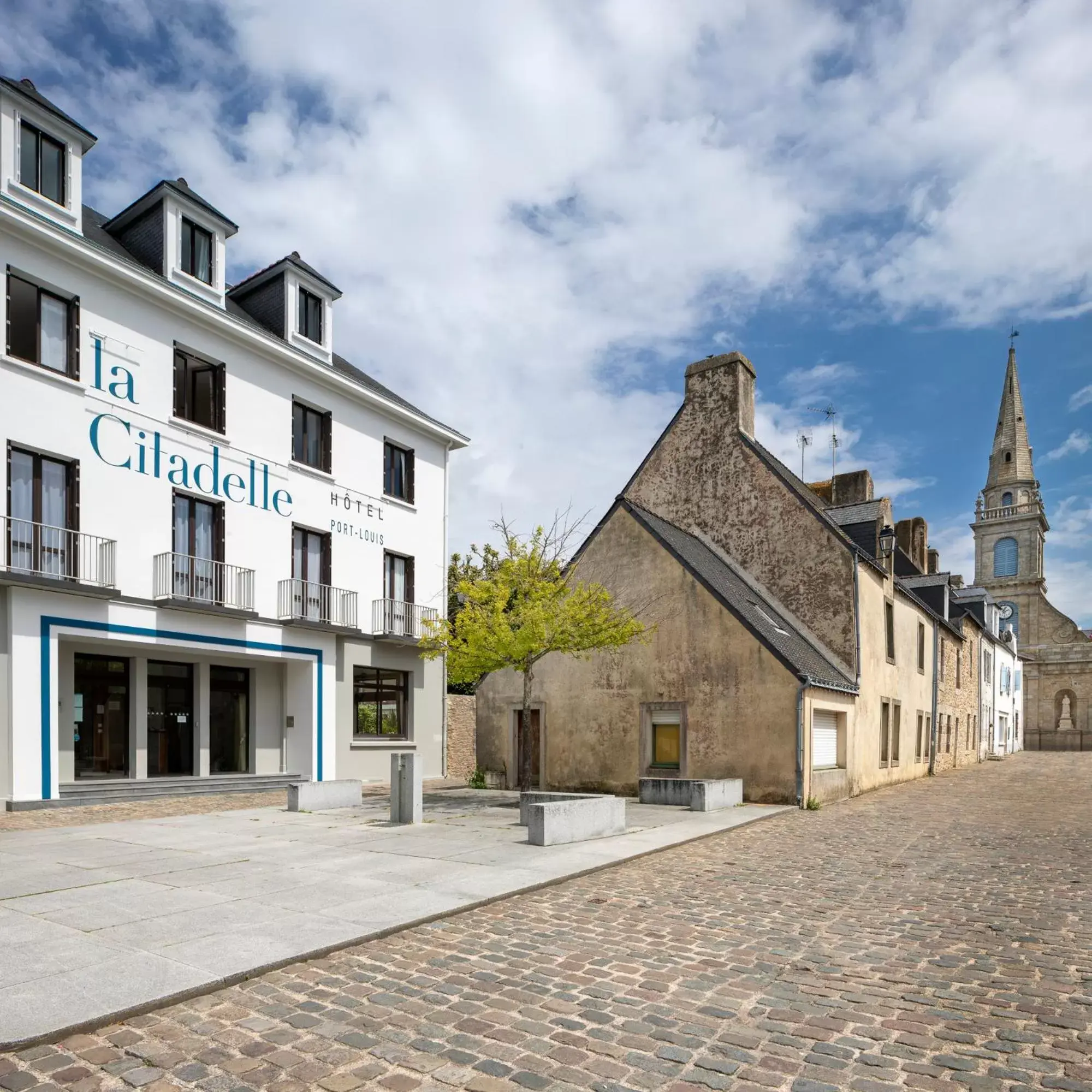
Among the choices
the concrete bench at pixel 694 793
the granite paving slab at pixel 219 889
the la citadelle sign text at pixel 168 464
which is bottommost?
the concrete bench at pixel 694 793

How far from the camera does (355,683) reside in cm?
2306

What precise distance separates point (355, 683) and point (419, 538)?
460cm

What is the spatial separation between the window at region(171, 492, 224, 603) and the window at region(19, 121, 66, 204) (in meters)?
6.28

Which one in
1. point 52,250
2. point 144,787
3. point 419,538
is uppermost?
point 52,250

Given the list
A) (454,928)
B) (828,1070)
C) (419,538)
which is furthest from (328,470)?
(828,1070)

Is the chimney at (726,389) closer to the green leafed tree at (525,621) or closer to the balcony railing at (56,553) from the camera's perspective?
the green leafed tree at (525,621)

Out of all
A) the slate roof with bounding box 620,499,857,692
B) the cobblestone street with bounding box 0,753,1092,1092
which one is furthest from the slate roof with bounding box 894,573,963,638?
the cobblestone street with bounding box 0,753,1092,1092

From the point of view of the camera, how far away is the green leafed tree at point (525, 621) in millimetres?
15156

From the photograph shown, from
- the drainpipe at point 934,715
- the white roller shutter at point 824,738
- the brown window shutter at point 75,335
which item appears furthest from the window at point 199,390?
the drainpipe at point 934,715

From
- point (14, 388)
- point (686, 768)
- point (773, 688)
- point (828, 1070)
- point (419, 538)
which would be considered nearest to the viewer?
point (828, 1070)

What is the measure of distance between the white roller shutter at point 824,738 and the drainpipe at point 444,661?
1096 centimetres

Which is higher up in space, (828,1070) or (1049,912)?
(828,1070)

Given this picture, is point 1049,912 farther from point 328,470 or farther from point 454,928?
point 328,470

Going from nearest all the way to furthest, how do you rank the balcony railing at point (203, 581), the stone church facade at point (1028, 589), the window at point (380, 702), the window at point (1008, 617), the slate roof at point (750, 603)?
the slate roof at point (750, 603) → the balcony railing at point (203, 581) → the window at point (380, 702) → the window at point (1008, 617) → the stone church facade at point (1028, 589)
